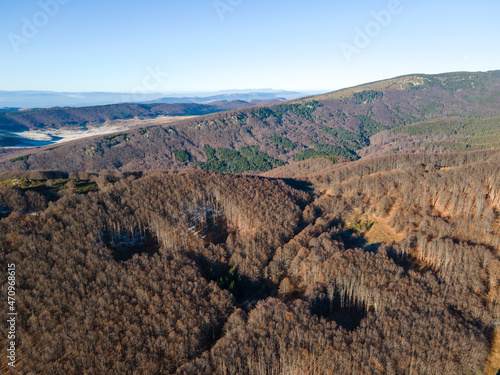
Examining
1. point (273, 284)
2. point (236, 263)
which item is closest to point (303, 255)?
point (273, 284)

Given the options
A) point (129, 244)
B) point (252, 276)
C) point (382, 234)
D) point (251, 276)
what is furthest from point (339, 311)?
point (129, 244)

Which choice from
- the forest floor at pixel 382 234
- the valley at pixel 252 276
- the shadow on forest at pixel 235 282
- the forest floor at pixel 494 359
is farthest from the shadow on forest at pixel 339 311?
the forest floor at pixel 382 234

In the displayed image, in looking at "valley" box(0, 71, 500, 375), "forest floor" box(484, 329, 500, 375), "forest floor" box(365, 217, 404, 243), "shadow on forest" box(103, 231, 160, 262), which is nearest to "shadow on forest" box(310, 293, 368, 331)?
"valley" box(0, 71, 500, 375)

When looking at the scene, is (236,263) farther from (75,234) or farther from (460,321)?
(460,321)

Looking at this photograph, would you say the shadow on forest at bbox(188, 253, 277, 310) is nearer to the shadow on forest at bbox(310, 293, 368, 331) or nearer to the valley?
the valley

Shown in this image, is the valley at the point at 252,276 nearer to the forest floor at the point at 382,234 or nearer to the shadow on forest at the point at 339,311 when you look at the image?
the shadow on forest at the point at 339,311
